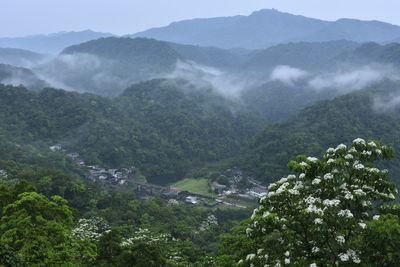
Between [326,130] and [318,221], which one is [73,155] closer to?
[326,130]

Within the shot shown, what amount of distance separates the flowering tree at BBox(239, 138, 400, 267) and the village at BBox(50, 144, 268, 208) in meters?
37.0

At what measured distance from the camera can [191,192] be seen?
5266 cm

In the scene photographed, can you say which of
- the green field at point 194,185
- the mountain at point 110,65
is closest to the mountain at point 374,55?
the green field at point 194,185

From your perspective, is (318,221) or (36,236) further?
(36,236)

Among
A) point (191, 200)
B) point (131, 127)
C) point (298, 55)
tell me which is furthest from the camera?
point (298, 55)

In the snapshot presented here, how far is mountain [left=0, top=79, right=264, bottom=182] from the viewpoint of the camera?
6494 cm

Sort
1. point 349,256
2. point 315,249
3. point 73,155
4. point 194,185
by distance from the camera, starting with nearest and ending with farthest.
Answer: point 349,256 < point 315,249 < point 194,185 < point 73,155

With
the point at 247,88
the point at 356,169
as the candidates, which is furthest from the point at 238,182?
the point at 247,88

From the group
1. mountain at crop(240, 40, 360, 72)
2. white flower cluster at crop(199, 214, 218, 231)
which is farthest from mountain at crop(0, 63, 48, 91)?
mountain at crop(240, 40, 360, 72)

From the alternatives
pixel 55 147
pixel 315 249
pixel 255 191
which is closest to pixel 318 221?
pixel 315 249

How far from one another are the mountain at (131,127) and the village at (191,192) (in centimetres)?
359

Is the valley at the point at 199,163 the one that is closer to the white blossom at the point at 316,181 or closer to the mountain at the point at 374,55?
the white blossom at the point at 316,181

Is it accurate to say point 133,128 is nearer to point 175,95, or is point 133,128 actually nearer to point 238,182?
point 175,95

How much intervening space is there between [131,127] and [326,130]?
149 ft
